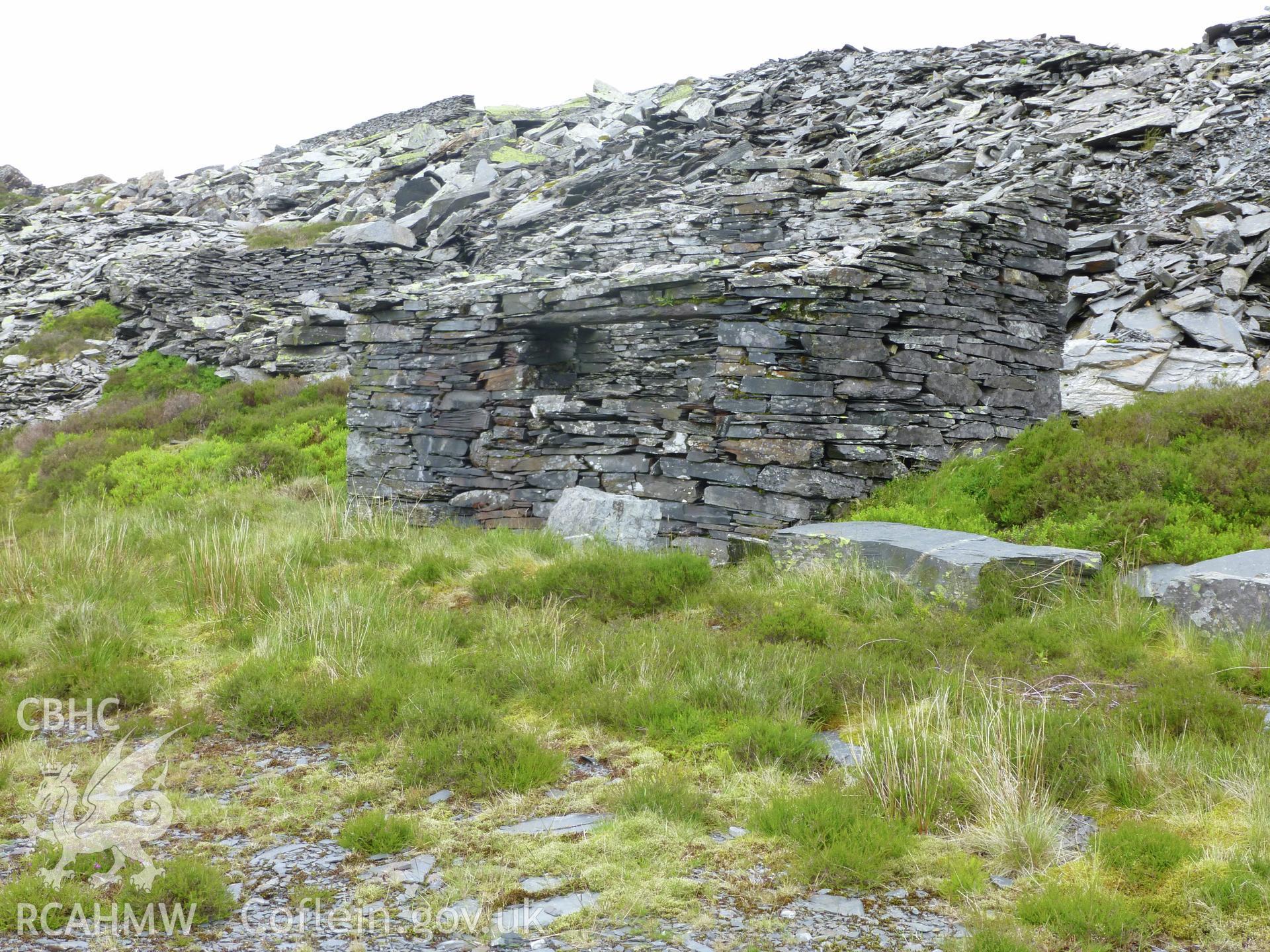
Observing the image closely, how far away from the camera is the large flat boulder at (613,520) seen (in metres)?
8.67

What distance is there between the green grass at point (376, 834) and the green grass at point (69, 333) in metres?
21.9

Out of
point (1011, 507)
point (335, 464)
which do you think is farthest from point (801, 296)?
point (335, 464)

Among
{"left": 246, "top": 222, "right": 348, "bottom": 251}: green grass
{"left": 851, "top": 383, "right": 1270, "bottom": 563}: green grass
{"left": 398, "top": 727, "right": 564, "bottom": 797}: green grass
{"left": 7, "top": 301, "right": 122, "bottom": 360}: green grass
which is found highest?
{"left": 246, "top": 222, "right": 348, "bottom": 251}: green grass

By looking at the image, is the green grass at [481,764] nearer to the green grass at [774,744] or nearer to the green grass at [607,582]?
the green grass at [774,744]

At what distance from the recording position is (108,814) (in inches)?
161

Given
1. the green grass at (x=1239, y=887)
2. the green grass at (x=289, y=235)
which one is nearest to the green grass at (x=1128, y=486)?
the green grass at (x=1239, y=887)

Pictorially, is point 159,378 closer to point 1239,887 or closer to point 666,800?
point 666,800

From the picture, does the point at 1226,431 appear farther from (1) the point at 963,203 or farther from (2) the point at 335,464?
(2) the point at 335,464

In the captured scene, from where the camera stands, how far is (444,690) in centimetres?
510

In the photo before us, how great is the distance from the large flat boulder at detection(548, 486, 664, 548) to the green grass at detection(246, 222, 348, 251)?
19.5m

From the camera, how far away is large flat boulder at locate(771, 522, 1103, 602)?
6250 mm

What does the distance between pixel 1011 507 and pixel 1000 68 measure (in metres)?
17.2

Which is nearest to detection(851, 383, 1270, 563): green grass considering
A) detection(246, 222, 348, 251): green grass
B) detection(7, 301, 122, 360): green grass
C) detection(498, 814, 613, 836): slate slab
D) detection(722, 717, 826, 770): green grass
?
detection(722, 717, 826, 770): green grass

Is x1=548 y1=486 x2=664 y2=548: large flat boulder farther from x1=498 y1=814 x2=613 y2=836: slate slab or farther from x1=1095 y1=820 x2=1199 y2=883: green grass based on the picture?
x1=1095 y1=820 x2=1199 y2=883: green grass
